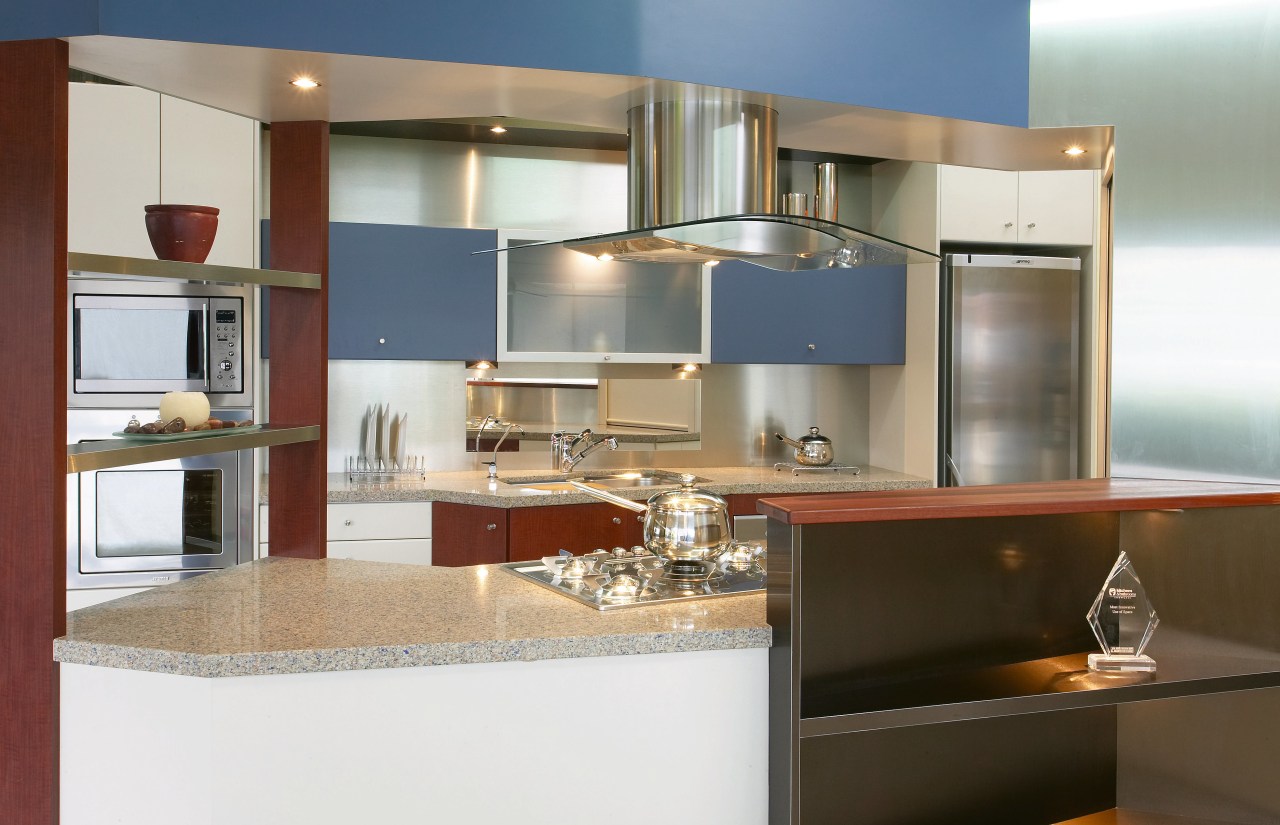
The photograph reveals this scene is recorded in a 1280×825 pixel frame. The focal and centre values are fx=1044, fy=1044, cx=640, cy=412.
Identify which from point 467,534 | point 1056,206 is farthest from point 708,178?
point 1056,206

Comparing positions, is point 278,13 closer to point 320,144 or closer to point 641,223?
point 320,144

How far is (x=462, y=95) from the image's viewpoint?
229 centimetres

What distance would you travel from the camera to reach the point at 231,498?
150 inches

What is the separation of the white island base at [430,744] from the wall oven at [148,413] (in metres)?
1.89

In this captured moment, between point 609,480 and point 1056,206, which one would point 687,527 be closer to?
point 609,480

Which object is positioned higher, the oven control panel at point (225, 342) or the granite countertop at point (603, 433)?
the oven control panel at point (225, 342)

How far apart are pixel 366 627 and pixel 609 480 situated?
2.64 m

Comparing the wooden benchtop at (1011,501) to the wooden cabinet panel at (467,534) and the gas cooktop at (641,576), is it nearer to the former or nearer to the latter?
the gas cooktop at (641,576)

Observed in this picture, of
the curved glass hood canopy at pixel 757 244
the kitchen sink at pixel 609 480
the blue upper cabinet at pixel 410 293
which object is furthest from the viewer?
the kitchen sink at pixel 609 480

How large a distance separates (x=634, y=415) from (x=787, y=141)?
233 cm

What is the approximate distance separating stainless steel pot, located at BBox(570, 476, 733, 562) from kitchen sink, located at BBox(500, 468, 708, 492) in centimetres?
180

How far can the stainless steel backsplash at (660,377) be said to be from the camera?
460 centimetres

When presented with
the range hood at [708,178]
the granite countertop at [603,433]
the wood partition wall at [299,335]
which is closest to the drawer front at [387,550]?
the granite countertop at [603,433]

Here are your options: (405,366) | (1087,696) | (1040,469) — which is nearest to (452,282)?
(405,366)
